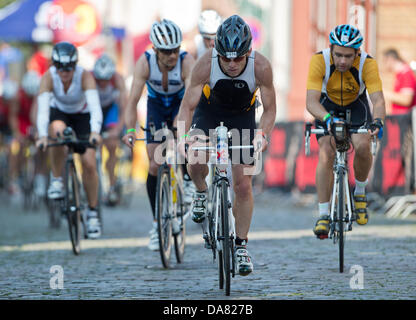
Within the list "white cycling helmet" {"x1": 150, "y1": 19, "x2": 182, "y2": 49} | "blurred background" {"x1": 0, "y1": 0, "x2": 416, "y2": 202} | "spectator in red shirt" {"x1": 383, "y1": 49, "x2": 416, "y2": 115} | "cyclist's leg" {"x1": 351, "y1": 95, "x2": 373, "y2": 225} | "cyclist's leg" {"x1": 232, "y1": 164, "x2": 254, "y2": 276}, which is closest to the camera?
"cyclist's leg" {"x1": 232, "y1": 164, "x2": 254, "y2": 276}

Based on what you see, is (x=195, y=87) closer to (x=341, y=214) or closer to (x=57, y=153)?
(x=341, y=214)

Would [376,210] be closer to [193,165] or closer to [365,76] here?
[365,76]

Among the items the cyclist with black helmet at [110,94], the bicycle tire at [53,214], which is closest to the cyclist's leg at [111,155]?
the cyclist with black helmet at [110,94]

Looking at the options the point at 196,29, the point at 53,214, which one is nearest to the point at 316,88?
the point at 53,214

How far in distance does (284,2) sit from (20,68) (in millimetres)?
16775

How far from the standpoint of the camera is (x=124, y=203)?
18.9 m

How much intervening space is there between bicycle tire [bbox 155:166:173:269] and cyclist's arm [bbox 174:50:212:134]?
1.32 m

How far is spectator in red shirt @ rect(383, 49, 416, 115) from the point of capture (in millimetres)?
14711

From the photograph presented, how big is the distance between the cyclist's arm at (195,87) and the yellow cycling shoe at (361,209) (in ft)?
7.11

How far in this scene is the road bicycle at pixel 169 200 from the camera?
8.92m

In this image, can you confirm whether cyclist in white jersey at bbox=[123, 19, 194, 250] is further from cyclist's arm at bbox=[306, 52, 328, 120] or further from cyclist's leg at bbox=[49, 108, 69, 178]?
cyclist's leg at bbox=[49, 108, 69, 178]

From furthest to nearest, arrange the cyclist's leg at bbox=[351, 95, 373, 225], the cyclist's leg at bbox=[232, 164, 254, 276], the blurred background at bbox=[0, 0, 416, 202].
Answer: the blurred background at bbox=[0, 0, 416, 202], the cyclist's leg at bbox=[351, 95, 373, 225], the cyclist's leg at bbox=[232, 164, 254, 276]

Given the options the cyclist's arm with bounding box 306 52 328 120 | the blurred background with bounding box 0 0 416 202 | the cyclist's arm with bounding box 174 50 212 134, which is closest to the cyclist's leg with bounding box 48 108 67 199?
the blurred background with bounding box 0 0 416 202

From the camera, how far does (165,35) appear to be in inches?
361
